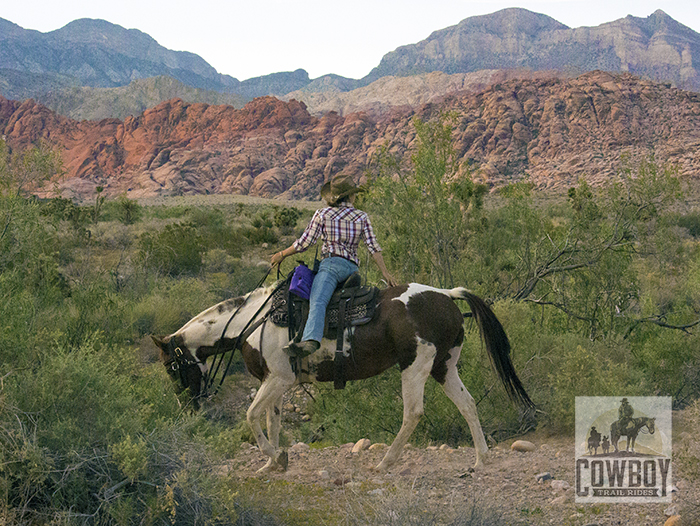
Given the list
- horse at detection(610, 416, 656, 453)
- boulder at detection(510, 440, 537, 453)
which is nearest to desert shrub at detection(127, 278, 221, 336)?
boulder at detection(510, 440, 537, 453)

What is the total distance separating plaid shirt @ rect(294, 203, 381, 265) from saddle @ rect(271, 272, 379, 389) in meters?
0.34

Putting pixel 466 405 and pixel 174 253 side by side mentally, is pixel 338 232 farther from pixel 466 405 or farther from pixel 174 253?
pixel 174 253

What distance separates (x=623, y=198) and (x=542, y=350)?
4389 millimetres

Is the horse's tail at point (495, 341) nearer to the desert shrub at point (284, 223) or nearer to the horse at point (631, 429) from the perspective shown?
the horse at point (631, 429)

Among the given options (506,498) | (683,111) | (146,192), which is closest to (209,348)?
(506,498)

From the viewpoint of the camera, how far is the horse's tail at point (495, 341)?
5.67 metres

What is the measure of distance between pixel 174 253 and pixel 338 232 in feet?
44.8

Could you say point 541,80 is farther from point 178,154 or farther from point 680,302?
point 680,302

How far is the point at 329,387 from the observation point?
807cm

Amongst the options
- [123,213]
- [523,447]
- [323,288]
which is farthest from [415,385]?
[123,213]

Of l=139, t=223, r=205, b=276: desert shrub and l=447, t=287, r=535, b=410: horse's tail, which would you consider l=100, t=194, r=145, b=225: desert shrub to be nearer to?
l=139, t=223, r=205, b=276: desert shrub

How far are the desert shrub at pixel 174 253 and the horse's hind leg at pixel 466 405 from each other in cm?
1317

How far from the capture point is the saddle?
528 cm

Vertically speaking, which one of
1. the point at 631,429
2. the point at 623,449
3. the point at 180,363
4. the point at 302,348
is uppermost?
the point at 302,348
